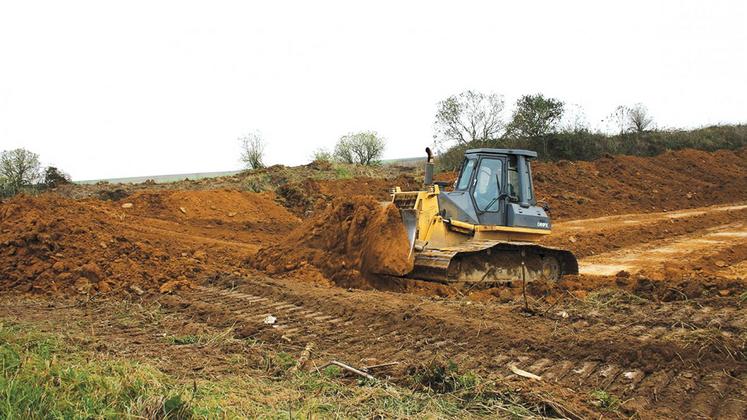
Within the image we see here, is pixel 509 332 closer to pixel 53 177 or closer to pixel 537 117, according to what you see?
pixel 53 177

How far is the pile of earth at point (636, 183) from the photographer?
2477cm

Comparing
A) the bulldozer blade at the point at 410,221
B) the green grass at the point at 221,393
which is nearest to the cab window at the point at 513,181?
the bulldozer blade at the point at 410,221

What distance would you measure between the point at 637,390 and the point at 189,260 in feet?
27.0

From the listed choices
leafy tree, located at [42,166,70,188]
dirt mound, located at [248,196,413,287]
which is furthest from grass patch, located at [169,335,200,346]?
leafy tree, located at [42,166,70,188]

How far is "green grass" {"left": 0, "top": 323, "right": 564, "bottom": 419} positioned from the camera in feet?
12.8

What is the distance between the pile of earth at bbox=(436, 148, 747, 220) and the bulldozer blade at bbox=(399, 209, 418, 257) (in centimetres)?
1410

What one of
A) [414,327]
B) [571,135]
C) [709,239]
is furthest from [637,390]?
[571,135]

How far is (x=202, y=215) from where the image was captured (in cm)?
1894

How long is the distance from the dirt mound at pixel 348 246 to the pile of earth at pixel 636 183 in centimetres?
1407

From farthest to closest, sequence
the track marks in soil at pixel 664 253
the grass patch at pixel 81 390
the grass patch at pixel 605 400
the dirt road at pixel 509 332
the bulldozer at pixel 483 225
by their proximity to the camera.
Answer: the track marks in soil at pixel 664 253, the bulldozer at pixel 483 225, the dirt road at pixel 509 332, the grass patch at pixel 605 400, the grass patch at pixel 81 390

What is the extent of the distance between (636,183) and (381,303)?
2191cm

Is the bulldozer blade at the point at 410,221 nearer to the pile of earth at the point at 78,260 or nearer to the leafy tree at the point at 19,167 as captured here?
the pile of earth at the point at 78,260

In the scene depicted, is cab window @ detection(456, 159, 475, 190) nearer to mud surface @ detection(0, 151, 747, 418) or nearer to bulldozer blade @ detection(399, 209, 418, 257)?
bulldozer blade @ detection(399, 209, 418, 257)

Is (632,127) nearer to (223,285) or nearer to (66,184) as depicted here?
(66,184)
